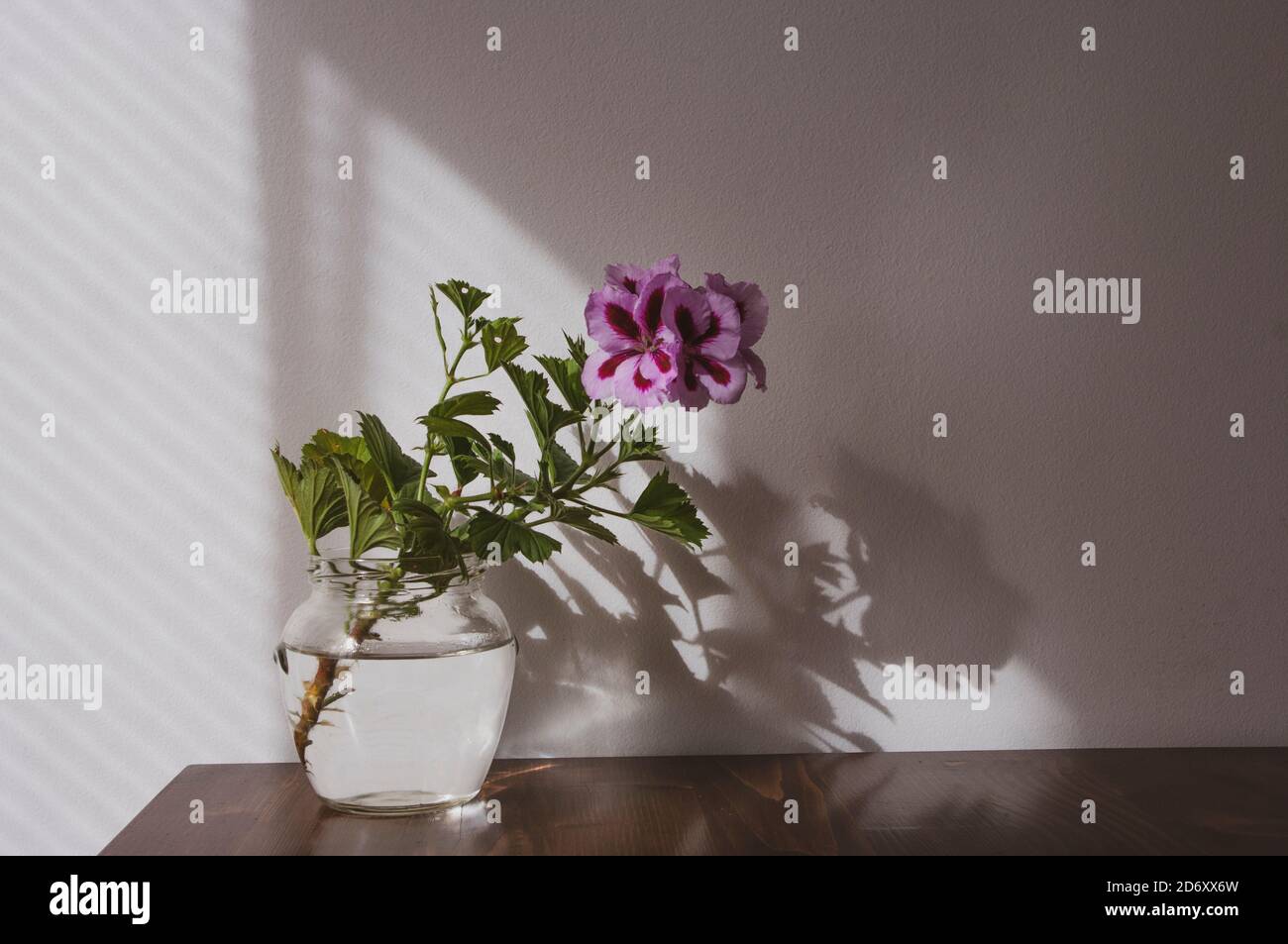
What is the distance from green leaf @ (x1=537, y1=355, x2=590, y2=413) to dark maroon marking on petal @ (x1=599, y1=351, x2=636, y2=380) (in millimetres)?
50

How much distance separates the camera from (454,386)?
102 cm

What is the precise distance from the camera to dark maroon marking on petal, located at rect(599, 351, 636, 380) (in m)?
0.86

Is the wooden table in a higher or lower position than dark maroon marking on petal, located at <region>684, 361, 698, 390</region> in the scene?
lower

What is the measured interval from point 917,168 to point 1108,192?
211mm

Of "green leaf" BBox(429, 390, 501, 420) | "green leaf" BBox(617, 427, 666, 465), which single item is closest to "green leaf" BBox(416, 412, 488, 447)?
"green leaf" BBox(429, 390, 501, 420)

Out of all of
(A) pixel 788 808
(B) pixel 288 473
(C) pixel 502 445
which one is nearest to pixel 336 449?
(B) pixel 288 473

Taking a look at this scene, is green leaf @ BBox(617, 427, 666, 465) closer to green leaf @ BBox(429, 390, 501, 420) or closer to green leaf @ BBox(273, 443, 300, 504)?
green leaf @ BBox(429, 390, 501, 420)

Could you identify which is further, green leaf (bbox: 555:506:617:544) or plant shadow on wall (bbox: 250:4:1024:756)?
plant shadow on wall (bbox: 250:4:1024:756)

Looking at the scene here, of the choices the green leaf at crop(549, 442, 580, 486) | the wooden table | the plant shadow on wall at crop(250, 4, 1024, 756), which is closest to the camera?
the wooden table
